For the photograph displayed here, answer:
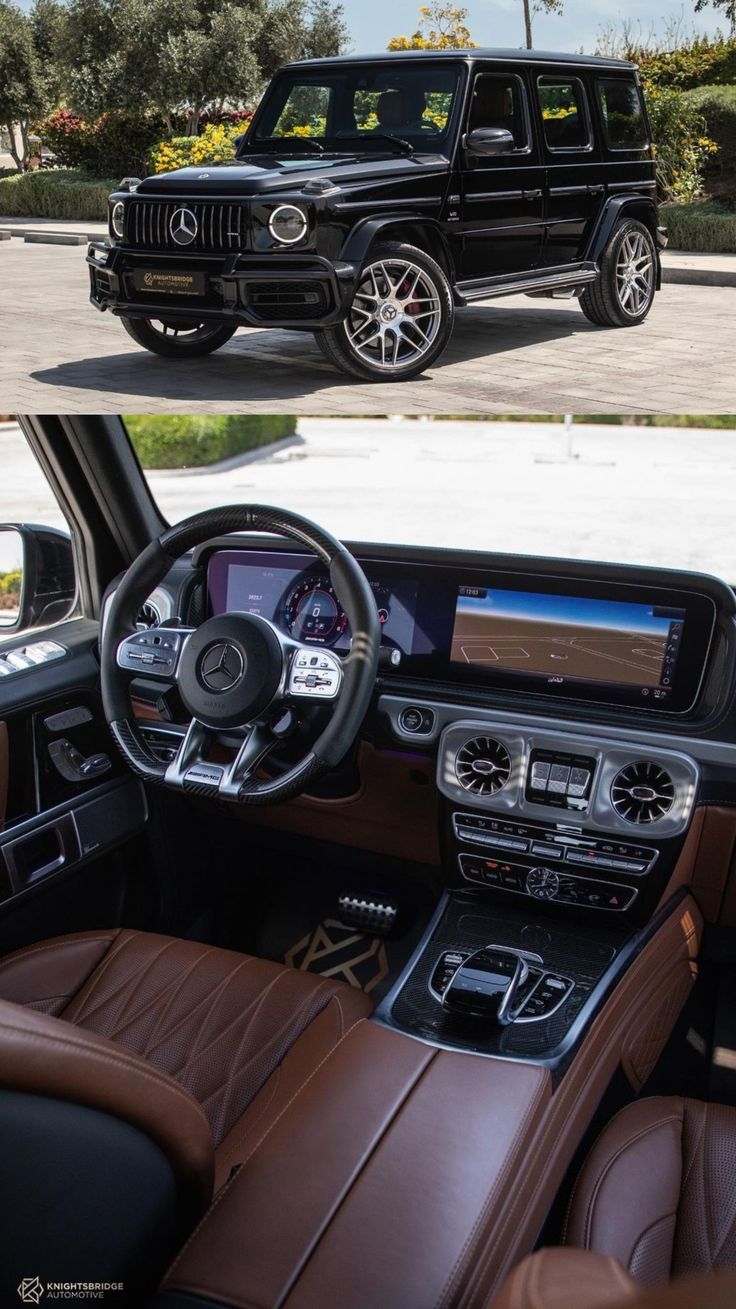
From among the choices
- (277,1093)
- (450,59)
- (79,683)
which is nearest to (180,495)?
(79,683)

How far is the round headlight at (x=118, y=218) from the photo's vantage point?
502 centimetres

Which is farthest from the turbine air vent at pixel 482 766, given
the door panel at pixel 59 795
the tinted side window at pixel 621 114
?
the tinted side window at pixel 621 114

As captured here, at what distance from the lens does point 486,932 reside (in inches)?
103

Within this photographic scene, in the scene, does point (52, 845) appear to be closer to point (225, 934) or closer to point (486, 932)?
point (225, 934)

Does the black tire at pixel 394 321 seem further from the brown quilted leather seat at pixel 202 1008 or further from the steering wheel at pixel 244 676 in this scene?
the brown quilted leather seat at pixel 202 1008

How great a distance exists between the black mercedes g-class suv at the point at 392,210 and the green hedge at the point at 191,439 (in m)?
1.23

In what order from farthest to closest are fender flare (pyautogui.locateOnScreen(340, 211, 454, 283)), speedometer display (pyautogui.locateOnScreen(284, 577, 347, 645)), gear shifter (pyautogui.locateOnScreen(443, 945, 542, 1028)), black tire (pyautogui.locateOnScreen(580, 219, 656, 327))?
black tire (pyautogui.locateOnScreen(580, 219, 656, 327)) → fender flare (pyautogui.locateOnScreen(340, 211, 454, 283)) → speedometer display (pyautogui.locateOnScreen(284, 577, 347, 645)) → gear shifter (pyautogui.locateOnScreen(443, 945, 542, 1028))

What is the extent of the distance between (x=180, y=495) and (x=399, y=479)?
23.7 inches

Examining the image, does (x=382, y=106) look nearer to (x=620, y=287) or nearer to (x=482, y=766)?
(x=620, y=287)

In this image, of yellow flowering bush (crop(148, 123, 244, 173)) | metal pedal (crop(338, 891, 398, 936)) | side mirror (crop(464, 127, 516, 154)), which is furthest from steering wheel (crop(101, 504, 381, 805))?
yellow flowering bush (crop(148, 123, 244, 173))

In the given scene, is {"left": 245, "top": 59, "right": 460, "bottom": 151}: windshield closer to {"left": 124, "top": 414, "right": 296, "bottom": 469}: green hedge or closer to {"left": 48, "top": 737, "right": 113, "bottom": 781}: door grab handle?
{"left": 124, "top": 414, "right": 296, "bottom": 469}: green hedge

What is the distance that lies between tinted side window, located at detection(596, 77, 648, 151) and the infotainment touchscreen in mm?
4615

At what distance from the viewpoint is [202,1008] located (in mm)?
2289

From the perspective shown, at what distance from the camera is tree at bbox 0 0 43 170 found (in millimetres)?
23031
